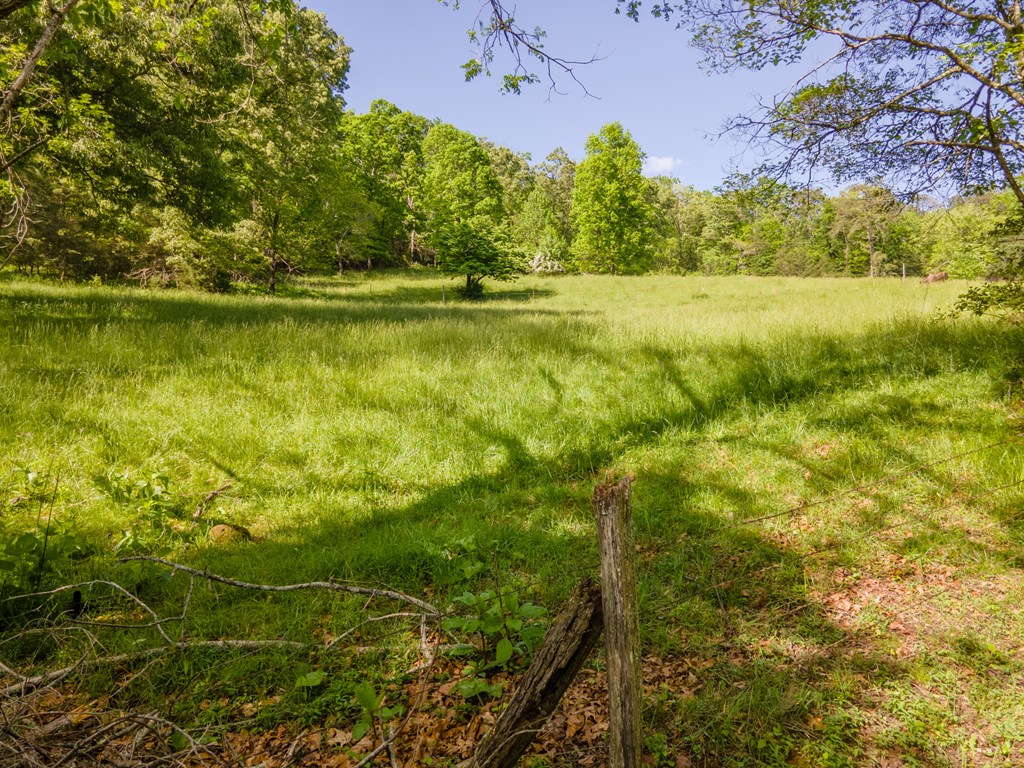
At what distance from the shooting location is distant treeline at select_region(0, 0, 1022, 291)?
632 centimetres

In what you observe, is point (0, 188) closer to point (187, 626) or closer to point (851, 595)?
point (187, 626)

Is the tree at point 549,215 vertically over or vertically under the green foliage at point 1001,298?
over

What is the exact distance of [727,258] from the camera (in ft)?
185

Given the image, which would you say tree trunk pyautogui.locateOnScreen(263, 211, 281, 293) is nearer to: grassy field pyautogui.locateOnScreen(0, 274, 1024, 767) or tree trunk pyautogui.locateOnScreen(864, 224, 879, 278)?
grassy field pyautogui.locateOnScreen(0, 274, 1024, 767)

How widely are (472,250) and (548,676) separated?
85.5 ft

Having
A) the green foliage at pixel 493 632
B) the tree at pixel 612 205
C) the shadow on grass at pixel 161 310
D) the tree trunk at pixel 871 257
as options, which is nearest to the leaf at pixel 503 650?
the green foliage at pixel 493 632

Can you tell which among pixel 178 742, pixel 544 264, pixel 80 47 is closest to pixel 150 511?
pixel 178 742

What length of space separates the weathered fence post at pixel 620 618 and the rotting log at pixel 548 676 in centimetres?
13

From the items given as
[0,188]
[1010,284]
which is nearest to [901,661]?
[1010,284]

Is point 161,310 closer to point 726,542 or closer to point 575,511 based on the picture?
point 575,511

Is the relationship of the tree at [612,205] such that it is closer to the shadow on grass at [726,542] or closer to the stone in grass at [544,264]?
the stone in grass at [544,264]

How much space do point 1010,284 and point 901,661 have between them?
592 centimetres

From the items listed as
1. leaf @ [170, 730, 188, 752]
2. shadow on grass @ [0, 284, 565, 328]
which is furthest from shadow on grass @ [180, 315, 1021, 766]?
shadow on grass @ [0, 284, 565, 328]

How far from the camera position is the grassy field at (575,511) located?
2.50 m
